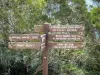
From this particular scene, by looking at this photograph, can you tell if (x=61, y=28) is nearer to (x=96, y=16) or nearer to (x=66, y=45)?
(x=66, y=45)

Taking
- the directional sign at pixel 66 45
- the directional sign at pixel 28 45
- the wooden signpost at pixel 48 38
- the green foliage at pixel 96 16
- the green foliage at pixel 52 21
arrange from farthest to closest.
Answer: the green foliage at pixel 96 16 → the green foliage at pixel 52 21 → the directional sign at pixel 66 45 → the wooden signpost at pixel 48 38 → the directional sign at pixel 28 45

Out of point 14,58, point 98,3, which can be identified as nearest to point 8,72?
point 14,58

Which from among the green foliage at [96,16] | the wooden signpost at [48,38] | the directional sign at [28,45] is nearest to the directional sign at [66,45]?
the wooden signpost at [48,38]

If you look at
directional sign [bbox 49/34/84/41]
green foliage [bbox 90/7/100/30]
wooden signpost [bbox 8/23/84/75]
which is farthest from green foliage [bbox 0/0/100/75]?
directional sign [bbox 49/34/84/41]

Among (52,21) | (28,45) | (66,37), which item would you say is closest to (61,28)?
(66,37)

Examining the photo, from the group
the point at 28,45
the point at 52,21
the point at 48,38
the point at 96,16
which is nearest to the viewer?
the point at 28,45

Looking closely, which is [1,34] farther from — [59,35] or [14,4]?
[59,35]

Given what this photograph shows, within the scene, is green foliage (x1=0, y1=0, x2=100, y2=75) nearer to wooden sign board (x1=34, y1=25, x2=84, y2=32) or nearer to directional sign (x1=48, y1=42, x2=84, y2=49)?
wooden sign board (x1=34, y1=25, x2=84, y2=32)

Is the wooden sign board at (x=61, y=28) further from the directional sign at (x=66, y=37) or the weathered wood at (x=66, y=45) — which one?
the weathered wood at (x=66, y=45)

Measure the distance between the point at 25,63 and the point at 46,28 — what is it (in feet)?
7.27

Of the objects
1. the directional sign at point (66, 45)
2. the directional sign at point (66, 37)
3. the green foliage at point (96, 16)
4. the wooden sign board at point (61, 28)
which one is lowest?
the directional sign at point (66, 45)

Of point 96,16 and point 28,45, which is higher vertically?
point 96,16

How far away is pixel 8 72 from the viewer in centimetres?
701

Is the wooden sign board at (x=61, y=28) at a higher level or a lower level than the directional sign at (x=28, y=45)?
higher
